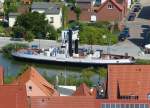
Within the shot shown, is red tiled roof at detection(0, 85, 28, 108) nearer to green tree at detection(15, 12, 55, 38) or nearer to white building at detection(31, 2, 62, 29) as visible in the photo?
green tree at detection(15, 12, 55, 38)

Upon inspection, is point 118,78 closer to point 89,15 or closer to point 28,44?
point 28,44

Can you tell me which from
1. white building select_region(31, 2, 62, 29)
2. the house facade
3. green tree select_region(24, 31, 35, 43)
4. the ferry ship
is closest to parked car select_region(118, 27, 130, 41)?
the house facade

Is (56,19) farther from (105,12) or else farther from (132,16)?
(132,16)

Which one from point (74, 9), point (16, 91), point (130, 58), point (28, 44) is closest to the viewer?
point (16, 91)

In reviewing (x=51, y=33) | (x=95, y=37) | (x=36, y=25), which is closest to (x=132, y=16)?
(x=95, y=37)

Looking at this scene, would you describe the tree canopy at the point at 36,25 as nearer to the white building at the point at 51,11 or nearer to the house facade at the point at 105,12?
the white building at the point at 51,11

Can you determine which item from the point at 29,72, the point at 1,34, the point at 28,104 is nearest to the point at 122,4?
the point at 1,34
